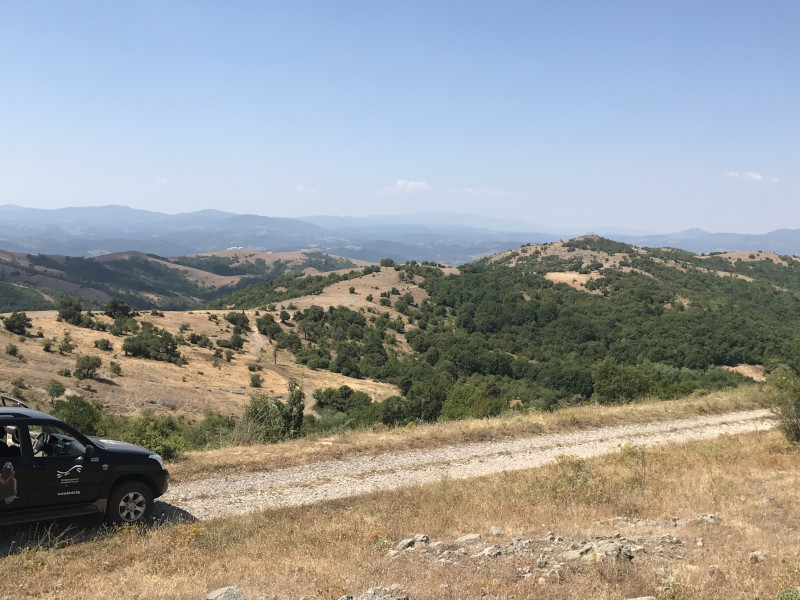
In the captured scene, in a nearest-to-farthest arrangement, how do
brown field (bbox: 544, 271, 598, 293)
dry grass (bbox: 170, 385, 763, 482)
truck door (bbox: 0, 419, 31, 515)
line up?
1. truck door (bbox: 0, 419, 31, 515)
2. dry grass (bbox: 170, 385, 763, 482)
3. brown field (bbox: 544, 271, 598, 293)

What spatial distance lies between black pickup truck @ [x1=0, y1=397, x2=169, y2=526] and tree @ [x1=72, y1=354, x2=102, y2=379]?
1630 inches

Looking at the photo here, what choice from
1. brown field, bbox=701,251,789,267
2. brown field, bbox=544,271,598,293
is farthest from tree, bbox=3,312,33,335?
brown field, bbox=701,251,789,267

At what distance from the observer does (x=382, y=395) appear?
57344mm

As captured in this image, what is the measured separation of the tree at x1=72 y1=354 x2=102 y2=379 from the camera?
44.9 meters

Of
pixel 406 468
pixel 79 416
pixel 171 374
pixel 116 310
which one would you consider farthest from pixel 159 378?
pixel 406 468

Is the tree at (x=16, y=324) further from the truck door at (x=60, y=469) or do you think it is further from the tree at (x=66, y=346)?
the truck door at (x=60, y=469)

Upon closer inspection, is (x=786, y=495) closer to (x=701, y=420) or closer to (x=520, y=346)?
(x=701, y=420)

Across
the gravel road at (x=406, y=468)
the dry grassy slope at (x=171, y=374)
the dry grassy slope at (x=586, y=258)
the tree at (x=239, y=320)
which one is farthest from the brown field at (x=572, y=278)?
the gravel road at (x=406, y=468)

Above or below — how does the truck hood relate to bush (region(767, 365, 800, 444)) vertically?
above

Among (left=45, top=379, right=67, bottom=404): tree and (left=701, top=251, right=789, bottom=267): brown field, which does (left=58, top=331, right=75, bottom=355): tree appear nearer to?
(left=45, top=379, right=67, bottom=404): tree

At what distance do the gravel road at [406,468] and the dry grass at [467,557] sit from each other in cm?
106

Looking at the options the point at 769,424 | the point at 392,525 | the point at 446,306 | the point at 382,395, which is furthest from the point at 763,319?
the point at 392,525

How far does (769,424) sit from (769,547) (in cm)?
1508

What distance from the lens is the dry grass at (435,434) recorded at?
13.8 metres
